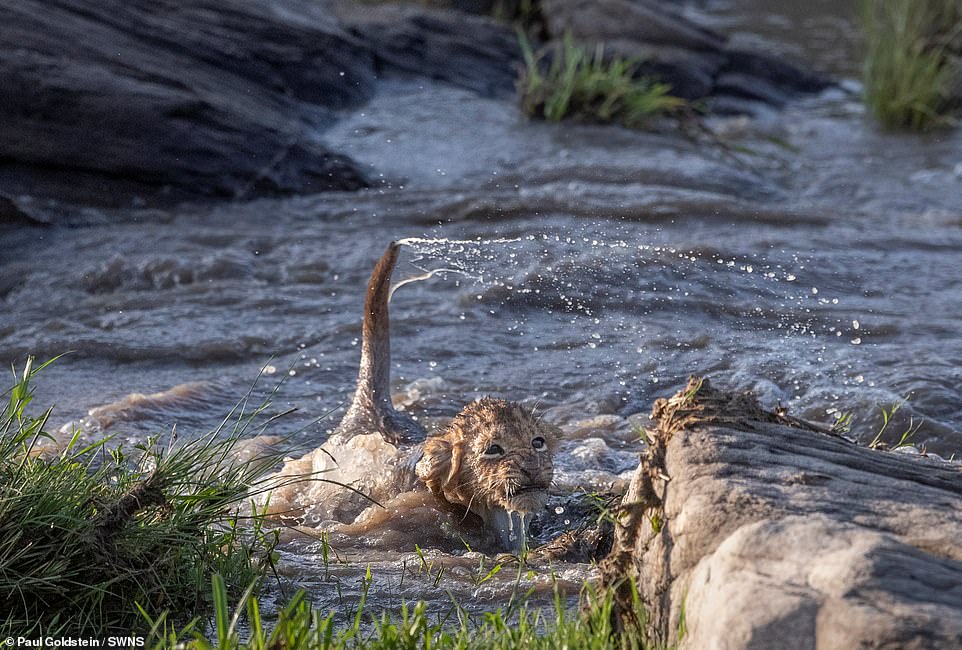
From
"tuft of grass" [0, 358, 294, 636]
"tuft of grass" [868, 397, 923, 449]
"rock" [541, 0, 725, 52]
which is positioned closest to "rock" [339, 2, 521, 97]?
"rock" [541, 0, 725, 52]

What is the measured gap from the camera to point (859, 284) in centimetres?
699

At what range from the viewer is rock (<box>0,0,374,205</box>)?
8.73 meters

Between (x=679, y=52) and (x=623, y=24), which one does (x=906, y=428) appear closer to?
(x=679, y=52)

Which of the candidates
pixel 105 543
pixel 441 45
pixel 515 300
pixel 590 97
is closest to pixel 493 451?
pixel 105 543

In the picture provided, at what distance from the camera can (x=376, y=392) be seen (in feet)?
14.9

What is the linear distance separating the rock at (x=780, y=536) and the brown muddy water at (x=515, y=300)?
2.29ft

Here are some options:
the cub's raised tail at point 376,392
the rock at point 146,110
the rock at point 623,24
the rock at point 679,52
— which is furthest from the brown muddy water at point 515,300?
the rock at point 623,24

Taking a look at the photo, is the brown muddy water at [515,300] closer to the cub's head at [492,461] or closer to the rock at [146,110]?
the cub's head at [492,461]

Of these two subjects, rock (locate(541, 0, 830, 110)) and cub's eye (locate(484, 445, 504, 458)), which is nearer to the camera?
cub's eye (locate(484, 445, 504, 458))

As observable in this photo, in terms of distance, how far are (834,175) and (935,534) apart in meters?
8.07

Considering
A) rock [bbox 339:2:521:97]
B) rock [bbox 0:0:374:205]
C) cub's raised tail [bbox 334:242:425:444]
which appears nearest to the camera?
cub's raised tail [bbox 334:242:425:444]

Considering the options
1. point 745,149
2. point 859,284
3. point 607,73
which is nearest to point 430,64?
point 607,73

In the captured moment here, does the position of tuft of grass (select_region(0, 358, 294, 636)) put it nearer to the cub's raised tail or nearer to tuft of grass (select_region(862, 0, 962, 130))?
the cub's raised tail

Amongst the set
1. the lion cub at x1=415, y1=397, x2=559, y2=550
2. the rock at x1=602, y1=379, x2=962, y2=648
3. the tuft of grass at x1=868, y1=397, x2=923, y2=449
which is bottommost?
the tuft of grass at x1=868, y1=397, x2=923, y2=449
